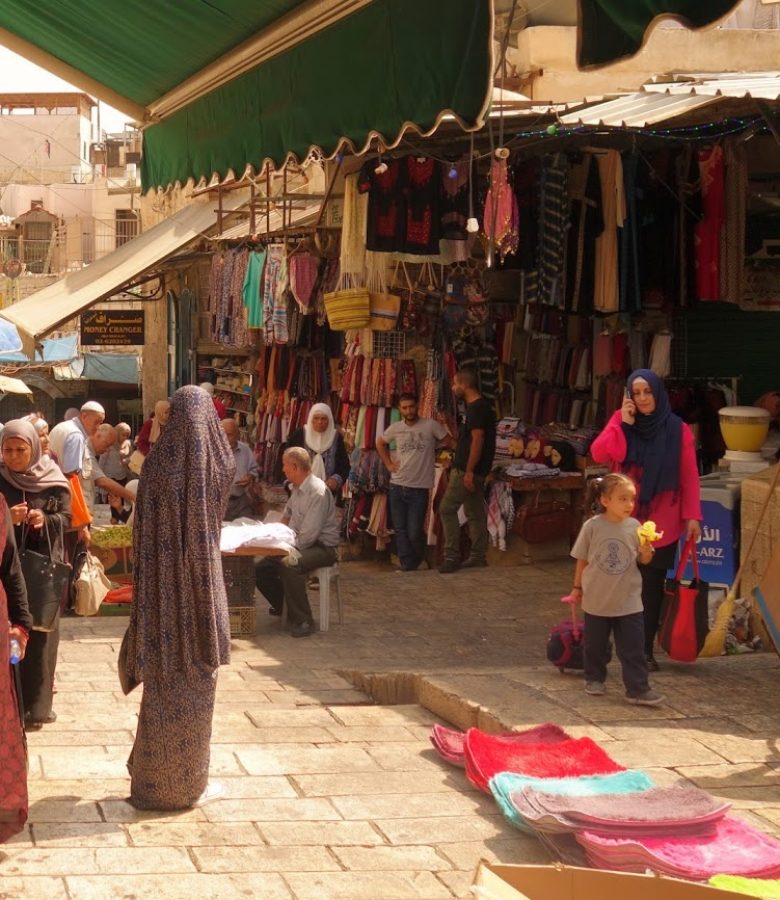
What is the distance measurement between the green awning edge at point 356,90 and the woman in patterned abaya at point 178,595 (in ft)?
3.33

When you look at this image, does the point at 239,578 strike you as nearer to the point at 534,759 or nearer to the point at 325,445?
the point at 325,445

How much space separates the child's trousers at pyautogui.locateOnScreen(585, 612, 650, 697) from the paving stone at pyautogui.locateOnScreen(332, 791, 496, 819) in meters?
1.50

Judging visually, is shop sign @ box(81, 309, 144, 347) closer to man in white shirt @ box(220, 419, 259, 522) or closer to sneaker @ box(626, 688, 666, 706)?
man in white shirt @ box(220, 419, 259, 522)

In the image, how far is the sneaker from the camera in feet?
22.9

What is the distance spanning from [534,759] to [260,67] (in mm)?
3050

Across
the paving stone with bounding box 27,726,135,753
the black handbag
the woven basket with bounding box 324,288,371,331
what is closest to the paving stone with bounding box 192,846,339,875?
the paving stone with bounding box 27,726,135,753

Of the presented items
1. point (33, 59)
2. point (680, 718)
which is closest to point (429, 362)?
point (680, 718)

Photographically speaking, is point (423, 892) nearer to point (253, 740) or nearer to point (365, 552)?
point (253, 740)

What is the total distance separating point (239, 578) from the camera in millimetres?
10156

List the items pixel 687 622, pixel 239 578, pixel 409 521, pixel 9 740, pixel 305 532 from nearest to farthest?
pixel 9 740
pixel 687 622
pixel 239 578
pixel 305 532
pixel 409 521

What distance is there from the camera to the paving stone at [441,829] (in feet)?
17.0

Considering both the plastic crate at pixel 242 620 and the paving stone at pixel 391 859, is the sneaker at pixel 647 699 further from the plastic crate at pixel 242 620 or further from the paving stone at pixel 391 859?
the plastic crate at pixel 242 620

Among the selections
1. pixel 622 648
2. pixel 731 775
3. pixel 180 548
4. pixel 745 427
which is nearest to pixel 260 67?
pixel 180 548

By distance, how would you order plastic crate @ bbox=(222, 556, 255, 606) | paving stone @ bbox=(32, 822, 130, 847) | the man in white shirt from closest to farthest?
paving stone @ bbox=(32, 822, 130, 847)
plastic crate @ bbox=(222, 556, 255, 606)
the man in white shirt
